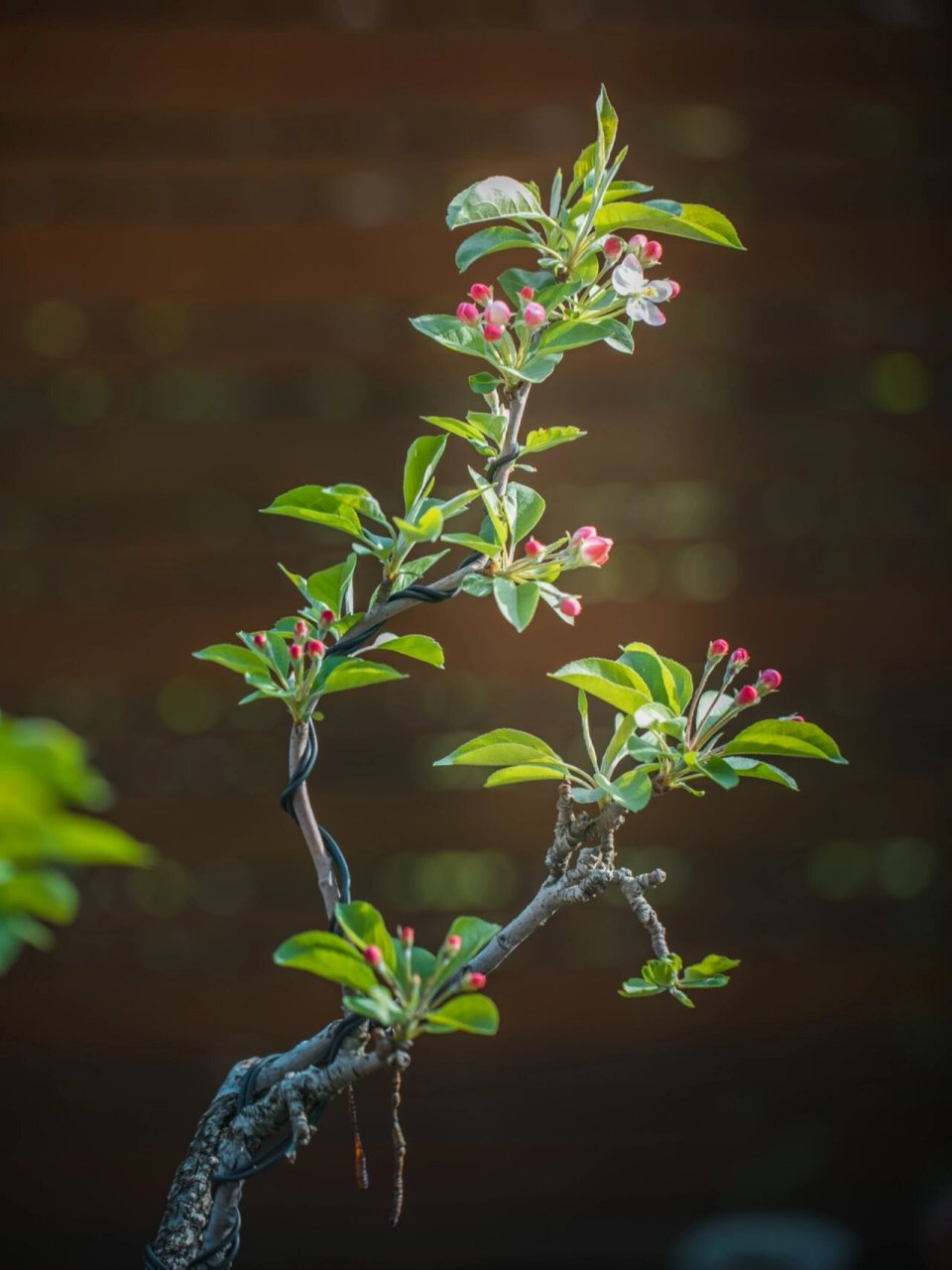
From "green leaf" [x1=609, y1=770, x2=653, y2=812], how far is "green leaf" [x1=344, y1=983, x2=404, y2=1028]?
5.4 inches

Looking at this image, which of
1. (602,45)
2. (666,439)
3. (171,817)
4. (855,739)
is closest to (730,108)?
(602,45)

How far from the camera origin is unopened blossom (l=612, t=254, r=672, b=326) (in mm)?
601

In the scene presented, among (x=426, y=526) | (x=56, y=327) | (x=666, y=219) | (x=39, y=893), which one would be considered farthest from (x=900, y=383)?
(x=39, y=893)

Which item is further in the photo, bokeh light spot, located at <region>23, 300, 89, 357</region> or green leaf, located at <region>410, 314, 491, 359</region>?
bokeh light spot, located at <region>23, 300, 89, 357</region>

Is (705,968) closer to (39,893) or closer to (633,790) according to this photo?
(633,790)

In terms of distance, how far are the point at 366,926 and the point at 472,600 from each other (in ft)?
4.58

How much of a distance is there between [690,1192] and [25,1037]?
1.01 m

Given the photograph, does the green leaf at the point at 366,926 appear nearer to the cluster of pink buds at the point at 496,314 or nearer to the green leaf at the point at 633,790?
the green leaf at the point at 633,790

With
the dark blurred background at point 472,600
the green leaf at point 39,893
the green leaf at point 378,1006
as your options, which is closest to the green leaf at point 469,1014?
the green leaf at point 378,1006

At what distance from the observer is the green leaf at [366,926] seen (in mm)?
550

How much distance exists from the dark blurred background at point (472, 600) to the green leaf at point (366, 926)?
1378 mm

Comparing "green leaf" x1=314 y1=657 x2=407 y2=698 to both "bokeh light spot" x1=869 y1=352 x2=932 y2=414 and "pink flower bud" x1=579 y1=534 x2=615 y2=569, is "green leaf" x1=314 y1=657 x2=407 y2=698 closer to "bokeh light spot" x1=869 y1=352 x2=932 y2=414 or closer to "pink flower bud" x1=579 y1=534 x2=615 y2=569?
"pink flower bud" x1=579 y1=534 x2=615 y2=569

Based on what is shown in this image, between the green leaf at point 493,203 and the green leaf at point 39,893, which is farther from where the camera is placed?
the green leaf at point 493,203

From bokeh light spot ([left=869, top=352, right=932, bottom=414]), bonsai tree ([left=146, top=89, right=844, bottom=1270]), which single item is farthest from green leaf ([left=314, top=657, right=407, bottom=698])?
bokeh light spot ([left=869, top=352, right=932, bottom=414])
